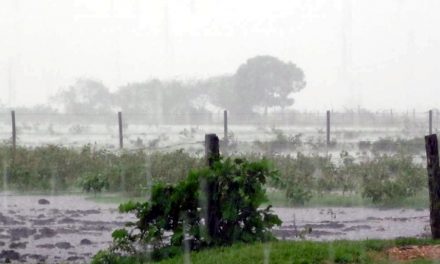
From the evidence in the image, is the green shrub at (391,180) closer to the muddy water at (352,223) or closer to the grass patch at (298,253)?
the muddy water at (352,223)

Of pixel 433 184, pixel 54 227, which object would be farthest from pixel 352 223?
pixel 54 227

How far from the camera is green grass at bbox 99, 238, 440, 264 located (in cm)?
805

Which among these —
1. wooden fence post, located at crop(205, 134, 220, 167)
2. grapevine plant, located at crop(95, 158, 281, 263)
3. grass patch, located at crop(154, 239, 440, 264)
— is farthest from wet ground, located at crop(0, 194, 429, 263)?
wooden fence post, located at crop(205, 134, 220, 167)

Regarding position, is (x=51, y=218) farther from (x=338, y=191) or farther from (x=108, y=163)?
(x=338, y=191)

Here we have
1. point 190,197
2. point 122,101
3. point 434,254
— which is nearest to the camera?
point 434,254

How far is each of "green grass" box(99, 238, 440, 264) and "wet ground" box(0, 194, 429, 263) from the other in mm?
1150

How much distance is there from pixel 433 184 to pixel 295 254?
2.24 metres

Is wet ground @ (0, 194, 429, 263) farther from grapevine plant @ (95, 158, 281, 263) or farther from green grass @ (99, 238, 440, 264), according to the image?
green grass @ (99, 238, 440, 264)

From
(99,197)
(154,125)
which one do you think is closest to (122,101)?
(154,125)

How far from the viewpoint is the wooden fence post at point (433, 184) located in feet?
30.5

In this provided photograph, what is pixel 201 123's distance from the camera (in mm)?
38125

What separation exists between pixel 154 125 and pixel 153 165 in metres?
24.4

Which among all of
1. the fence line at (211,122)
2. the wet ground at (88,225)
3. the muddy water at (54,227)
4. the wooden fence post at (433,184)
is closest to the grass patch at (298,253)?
the wooden fence post at (433,184)

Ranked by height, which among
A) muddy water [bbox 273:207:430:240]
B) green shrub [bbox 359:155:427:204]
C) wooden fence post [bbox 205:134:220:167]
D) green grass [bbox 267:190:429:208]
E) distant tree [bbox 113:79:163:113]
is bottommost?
muddy water [bbox 273:207:430:240]
